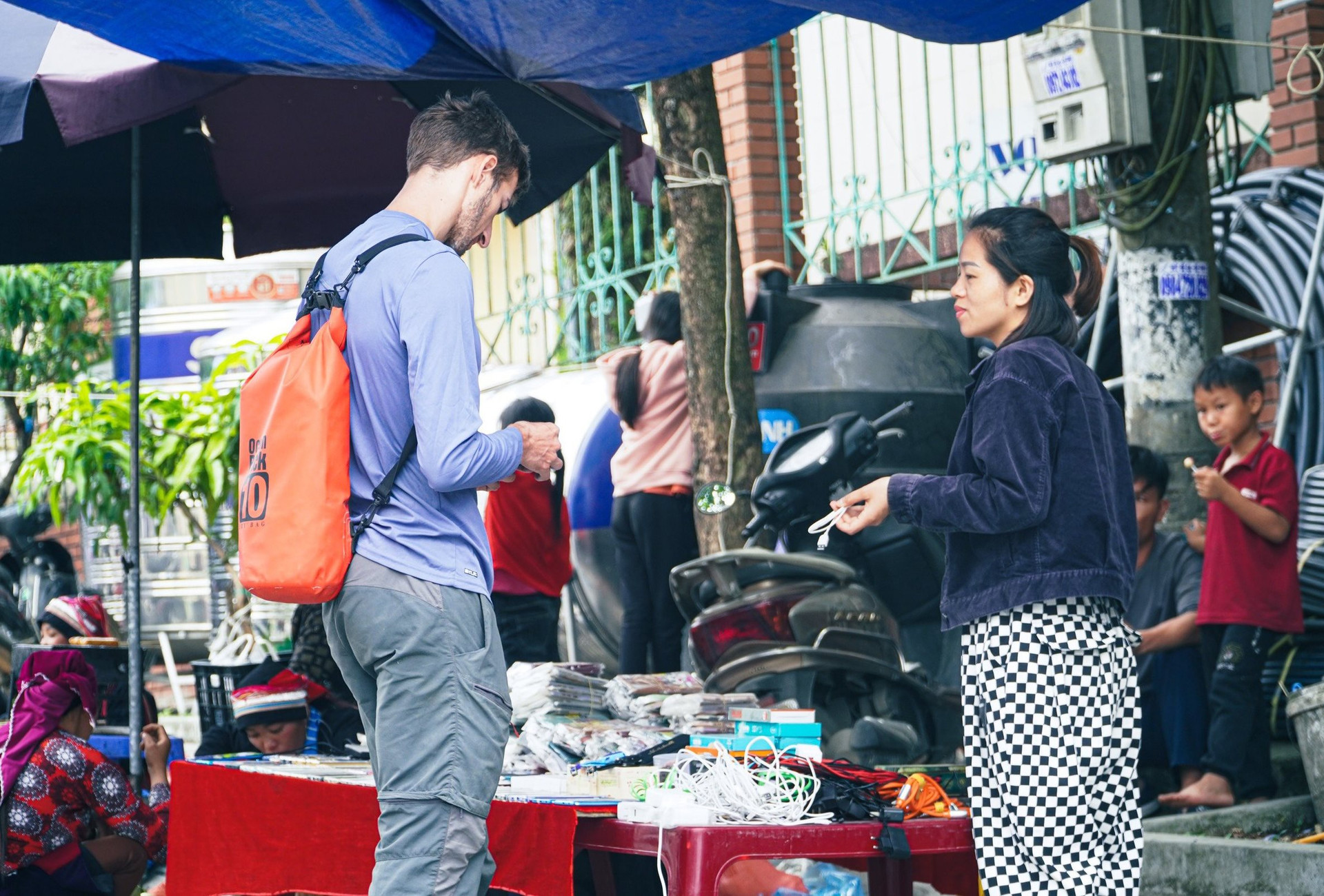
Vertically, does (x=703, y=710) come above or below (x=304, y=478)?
below

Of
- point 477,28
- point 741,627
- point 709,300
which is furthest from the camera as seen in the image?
point 709,300

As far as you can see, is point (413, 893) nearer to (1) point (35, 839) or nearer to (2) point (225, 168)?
(1) point (35, 839)

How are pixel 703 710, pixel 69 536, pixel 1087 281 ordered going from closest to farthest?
pixel 1087 281 < pixel 703 710 < pixel 69 536

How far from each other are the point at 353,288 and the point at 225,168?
12.6 feet

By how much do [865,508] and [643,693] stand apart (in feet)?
5.88

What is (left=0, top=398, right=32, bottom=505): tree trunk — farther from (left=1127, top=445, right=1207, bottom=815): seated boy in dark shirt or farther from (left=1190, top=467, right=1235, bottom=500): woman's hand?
(left=1190, top=467, right=1235, bottom=500): woman's hand

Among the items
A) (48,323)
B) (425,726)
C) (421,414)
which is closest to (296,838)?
(425,726)

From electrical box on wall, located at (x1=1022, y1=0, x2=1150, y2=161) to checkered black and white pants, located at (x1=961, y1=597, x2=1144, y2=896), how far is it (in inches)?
137

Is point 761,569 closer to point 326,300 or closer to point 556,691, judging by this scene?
point 556,691

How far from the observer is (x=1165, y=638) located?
604 centimetres

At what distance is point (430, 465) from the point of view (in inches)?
121

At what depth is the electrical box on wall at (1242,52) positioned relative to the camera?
21.4 ft

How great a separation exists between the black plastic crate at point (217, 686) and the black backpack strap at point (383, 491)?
325 centimetres

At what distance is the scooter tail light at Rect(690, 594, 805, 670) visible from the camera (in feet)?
18.1
